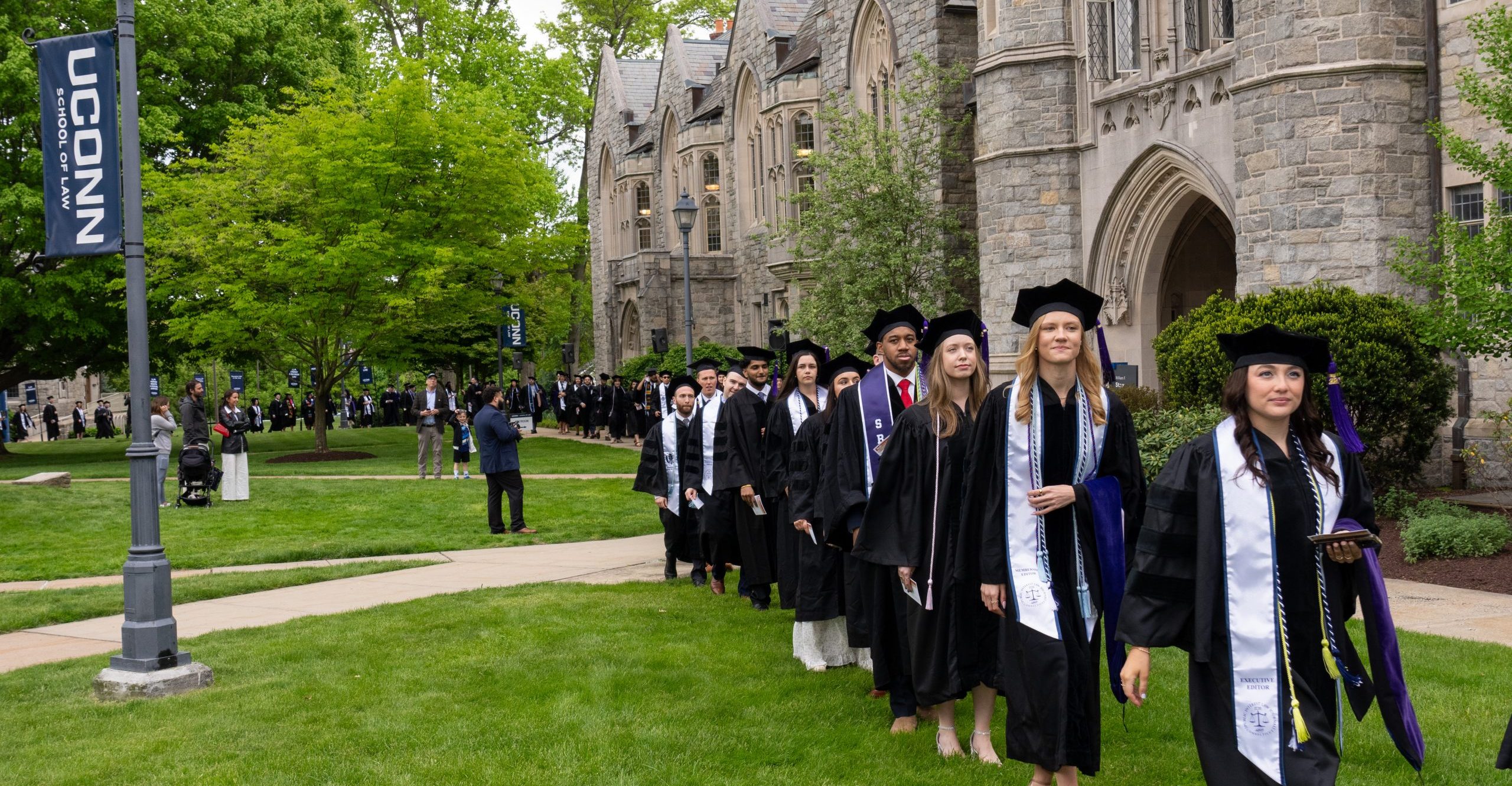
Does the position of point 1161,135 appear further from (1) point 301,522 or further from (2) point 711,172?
(2) point 711,172

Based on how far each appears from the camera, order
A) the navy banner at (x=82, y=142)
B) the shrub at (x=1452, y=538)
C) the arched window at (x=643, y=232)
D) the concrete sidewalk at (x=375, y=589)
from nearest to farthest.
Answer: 1. the navy banner at (x=82, y=142)
2. the concrete sidewalk at (x=375, y=589)
3. the shrub at (x=1452, y=538)
4. the arched window at (x=643, y=232)

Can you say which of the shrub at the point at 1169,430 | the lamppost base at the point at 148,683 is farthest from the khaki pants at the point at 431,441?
the lamppost base at the point at 148,683

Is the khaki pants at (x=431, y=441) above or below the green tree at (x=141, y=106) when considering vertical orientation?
below

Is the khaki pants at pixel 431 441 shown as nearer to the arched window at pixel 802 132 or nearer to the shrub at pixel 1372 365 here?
the arched window at pixel 802 132

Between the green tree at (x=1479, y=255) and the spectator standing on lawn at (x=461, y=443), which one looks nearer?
the green tree at (x=1479, y=255)

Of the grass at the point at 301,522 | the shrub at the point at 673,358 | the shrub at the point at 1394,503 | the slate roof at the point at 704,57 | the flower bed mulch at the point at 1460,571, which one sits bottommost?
the flower bed mulch at the point at 1460,571

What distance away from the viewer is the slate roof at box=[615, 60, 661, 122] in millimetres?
44062

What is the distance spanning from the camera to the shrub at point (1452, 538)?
413 inches

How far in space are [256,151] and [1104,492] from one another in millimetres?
25914

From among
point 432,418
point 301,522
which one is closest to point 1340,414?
point 301,522

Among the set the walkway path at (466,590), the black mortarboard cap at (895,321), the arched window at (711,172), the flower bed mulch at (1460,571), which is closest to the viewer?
the black mortarboard cap at (895,321)

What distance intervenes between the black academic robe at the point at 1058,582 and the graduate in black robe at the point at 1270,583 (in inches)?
24.5

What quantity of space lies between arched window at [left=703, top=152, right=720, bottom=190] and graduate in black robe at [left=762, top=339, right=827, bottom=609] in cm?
2752

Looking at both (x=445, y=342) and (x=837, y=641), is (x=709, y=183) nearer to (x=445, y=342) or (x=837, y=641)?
(x=445, y=342)
